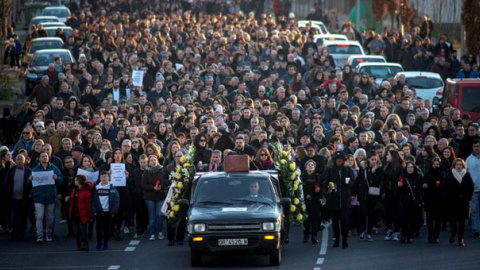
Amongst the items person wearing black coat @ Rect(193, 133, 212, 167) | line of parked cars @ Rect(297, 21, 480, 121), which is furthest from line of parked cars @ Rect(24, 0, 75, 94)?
person wearing black coat @ Rect(193, 133, 212, 167)

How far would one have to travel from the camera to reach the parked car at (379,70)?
128 feet

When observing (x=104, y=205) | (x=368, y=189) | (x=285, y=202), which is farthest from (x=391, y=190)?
(x=104, y=205)

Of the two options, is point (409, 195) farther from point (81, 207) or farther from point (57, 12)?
point (57, 12)

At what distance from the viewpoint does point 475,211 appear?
2353cm

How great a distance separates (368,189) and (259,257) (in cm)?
310

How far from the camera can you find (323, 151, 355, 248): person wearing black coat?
72.7 ft

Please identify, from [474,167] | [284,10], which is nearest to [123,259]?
[474,167]

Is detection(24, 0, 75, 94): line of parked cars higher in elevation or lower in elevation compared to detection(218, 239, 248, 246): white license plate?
higher

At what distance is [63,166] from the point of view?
24.8m

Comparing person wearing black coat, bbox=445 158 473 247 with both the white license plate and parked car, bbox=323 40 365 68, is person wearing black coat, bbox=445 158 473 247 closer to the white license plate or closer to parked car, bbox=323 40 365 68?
the white license plate

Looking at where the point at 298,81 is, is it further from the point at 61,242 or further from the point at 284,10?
the point at 284,10

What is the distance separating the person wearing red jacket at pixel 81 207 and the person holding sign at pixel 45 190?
1.16 meters

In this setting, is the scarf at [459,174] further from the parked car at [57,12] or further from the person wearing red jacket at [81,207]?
the parked car at [57,12]

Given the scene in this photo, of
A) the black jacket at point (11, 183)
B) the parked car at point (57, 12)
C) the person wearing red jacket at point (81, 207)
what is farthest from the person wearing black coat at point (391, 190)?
the parked car at point (57, 12)
